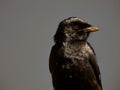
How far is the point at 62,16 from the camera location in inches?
69.1

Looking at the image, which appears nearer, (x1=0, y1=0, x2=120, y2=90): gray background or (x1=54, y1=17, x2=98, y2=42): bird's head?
(x1=54, y1=17, x2=98, y2=42): bird's head

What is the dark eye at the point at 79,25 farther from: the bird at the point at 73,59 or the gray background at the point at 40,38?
the gray background at the point at 40,38

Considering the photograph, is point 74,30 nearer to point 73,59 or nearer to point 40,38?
point 73,59

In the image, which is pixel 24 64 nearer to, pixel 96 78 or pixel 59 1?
pixel 59 1

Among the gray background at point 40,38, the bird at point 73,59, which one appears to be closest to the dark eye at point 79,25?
the bird at point 73,59

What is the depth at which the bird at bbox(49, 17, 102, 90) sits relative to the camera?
949mm

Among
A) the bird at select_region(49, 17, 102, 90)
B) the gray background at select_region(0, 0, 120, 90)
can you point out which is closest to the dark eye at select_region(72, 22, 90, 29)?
the bird at select_region(49, 17, 102, 90)

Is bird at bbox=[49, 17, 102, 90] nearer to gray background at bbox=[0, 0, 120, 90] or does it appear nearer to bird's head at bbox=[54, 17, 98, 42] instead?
bird's head at bbox=[54, 17, 98, 42]

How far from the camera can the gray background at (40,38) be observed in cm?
168

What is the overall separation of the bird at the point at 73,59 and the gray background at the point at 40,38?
0.70 m

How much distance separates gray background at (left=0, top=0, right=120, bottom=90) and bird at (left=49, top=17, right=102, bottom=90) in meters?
0.70

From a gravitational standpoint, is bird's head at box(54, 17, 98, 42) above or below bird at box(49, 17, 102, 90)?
above

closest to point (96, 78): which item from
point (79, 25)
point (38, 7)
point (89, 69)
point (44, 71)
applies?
point (89, 69)

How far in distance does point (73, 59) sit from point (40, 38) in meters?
0.79
